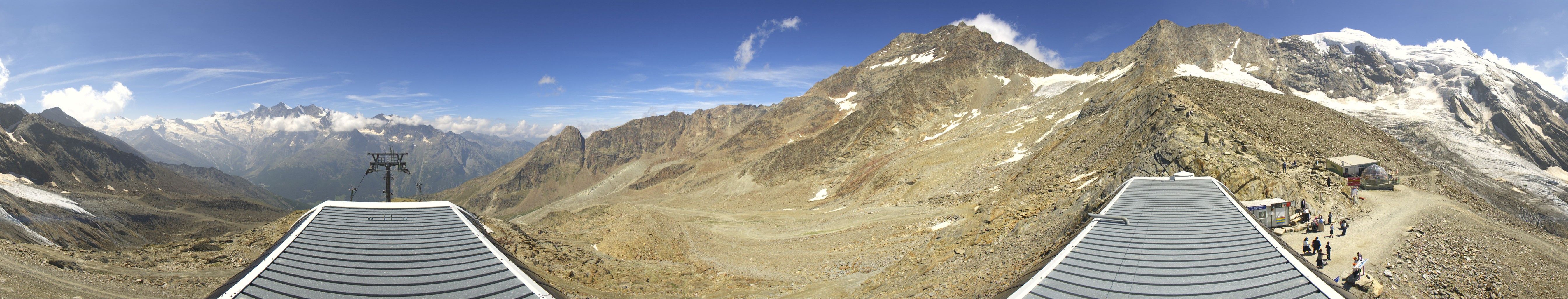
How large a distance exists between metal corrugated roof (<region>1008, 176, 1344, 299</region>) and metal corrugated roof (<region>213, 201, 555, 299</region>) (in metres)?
9.55

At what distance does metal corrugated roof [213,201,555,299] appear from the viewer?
8094 millimetres

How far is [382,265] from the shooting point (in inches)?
368

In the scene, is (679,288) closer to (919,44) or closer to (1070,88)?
(1070,88)

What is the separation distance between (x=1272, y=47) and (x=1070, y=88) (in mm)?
60803

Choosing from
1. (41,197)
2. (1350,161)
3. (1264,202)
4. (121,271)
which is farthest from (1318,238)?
(41,197)

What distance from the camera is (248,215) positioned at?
92.1 meters

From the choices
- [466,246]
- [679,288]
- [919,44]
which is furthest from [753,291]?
[919,44]

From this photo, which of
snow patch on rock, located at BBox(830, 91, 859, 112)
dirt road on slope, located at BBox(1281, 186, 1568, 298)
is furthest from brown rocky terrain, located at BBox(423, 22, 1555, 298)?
snow patch on rock, located at BBox(830, 91, 859, 112)

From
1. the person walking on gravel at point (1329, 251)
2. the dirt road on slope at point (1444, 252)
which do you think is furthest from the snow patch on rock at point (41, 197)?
the dirt road on slope at point (1444, 252)

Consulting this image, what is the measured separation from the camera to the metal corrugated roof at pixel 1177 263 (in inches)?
322

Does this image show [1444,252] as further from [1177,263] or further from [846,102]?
[846,102]

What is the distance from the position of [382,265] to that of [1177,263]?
15.2m

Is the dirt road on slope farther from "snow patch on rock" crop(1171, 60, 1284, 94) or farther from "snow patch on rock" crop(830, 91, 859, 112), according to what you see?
"snow patch on rock" crop(830, 91, 859, 112)

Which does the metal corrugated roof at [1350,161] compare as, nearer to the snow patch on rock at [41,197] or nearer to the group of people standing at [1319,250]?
the group of people standing at [1319,250]
